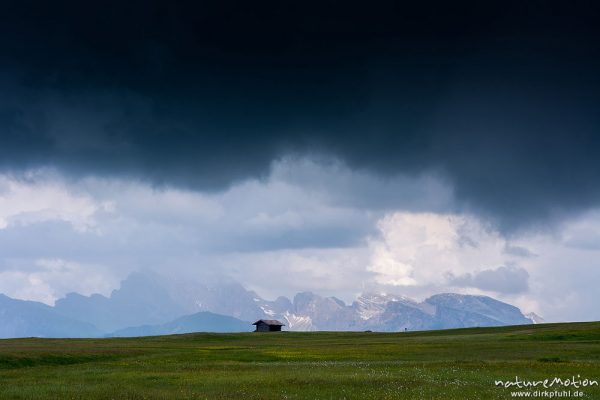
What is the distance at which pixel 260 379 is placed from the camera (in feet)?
147

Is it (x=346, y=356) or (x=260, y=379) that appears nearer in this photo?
(x=260, y=379)

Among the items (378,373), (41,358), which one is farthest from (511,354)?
(41,358)

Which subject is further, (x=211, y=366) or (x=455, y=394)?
(x=211, y=366)

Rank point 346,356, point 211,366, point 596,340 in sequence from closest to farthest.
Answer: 1. point 211,366
2. point 346,356
3. point 596,340

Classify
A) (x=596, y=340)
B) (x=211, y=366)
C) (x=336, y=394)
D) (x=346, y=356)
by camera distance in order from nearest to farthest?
1. (x=336, y=394)
2. (x=211, y=366)
3. (x=346, y=356)
4. (x=596, y=340)

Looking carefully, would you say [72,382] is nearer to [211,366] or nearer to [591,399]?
[211,366]

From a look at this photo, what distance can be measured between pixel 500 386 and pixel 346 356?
36.6m

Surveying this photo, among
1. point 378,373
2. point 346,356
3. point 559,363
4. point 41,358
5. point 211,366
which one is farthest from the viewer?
point 346,356

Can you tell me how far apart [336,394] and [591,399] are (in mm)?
14616

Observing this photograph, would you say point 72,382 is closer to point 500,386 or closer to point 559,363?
point 500,386

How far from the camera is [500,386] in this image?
38.5m

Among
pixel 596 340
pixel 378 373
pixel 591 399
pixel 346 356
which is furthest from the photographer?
pixel 596 340

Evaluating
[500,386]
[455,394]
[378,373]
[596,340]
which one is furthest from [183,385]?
[596,340]

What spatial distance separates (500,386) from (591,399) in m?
6.00
